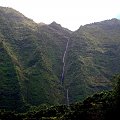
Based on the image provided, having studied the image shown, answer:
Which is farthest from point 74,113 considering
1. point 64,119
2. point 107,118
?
point 107,118

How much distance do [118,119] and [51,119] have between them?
27047 mm

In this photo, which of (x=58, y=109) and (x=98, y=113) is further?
(x=58, y=109)

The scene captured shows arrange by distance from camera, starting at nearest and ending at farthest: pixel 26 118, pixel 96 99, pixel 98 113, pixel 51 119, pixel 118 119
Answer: pixel 118 119, pixel 98 113, pixel 51 119, pixel 26 118, pixel 96 99

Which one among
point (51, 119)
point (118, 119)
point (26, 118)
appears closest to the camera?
point (118, 119)

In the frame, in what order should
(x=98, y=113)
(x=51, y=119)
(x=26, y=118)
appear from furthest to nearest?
(x=26, y=118) < (x=51, y=119) < (x=98, y=113)

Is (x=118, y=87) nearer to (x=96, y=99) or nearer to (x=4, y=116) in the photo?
(x=96, y=99)

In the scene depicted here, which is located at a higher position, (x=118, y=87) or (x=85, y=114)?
(x=118, y=87)

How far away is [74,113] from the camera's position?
127m

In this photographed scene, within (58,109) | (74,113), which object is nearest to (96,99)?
(58,109)

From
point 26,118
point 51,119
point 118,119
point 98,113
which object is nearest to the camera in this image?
point 118,119

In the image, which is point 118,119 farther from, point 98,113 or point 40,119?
point 40,119

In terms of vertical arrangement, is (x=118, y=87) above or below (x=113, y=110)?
above

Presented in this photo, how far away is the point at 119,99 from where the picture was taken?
112562mm

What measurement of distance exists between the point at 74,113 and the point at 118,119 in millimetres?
21246
